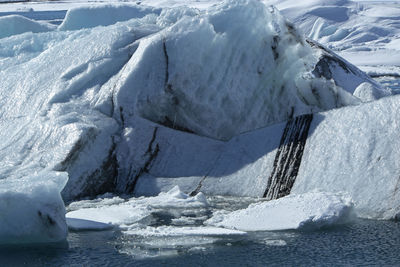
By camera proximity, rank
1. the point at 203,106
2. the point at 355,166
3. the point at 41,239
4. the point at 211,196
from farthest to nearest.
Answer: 1. the point at 203,106
2. the point at 211,196
3. the point at 355,166
4. the point at 41,239

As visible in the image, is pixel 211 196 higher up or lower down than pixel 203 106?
lower down

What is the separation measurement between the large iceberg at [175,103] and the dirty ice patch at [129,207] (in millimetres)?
314

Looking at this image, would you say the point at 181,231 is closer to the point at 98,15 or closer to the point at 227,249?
the point at 227,249

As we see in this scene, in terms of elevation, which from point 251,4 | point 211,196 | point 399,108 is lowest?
point 211,196

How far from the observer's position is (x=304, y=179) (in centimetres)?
521

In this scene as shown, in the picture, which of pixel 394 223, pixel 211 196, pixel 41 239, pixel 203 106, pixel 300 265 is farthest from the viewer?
pixel 203 106

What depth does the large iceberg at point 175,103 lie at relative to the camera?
5727 millimetres

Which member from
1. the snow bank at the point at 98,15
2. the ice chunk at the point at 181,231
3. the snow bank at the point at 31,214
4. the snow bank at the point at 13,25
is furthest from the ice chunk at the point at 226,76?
the snow bank at the point at 98,15

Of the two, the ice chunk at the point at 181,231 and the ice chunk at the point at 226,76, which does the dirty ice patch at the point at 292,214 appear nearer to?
the ice chunk at the point at 181,231

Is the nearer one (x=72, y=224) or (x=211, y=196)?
(x=72, y=224)

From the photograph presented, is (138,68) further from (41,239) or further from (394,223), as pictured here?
(394,223)

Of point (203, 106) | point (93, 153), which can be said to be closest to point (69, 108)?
point (93, 153)

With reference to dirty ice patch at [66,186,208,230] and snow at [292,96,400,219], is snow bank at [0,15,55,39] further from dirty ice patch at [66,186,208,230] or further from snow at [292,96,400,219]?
snow at [292,96,400,219]

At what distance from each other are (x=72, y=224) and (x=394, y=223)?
7.24ft
